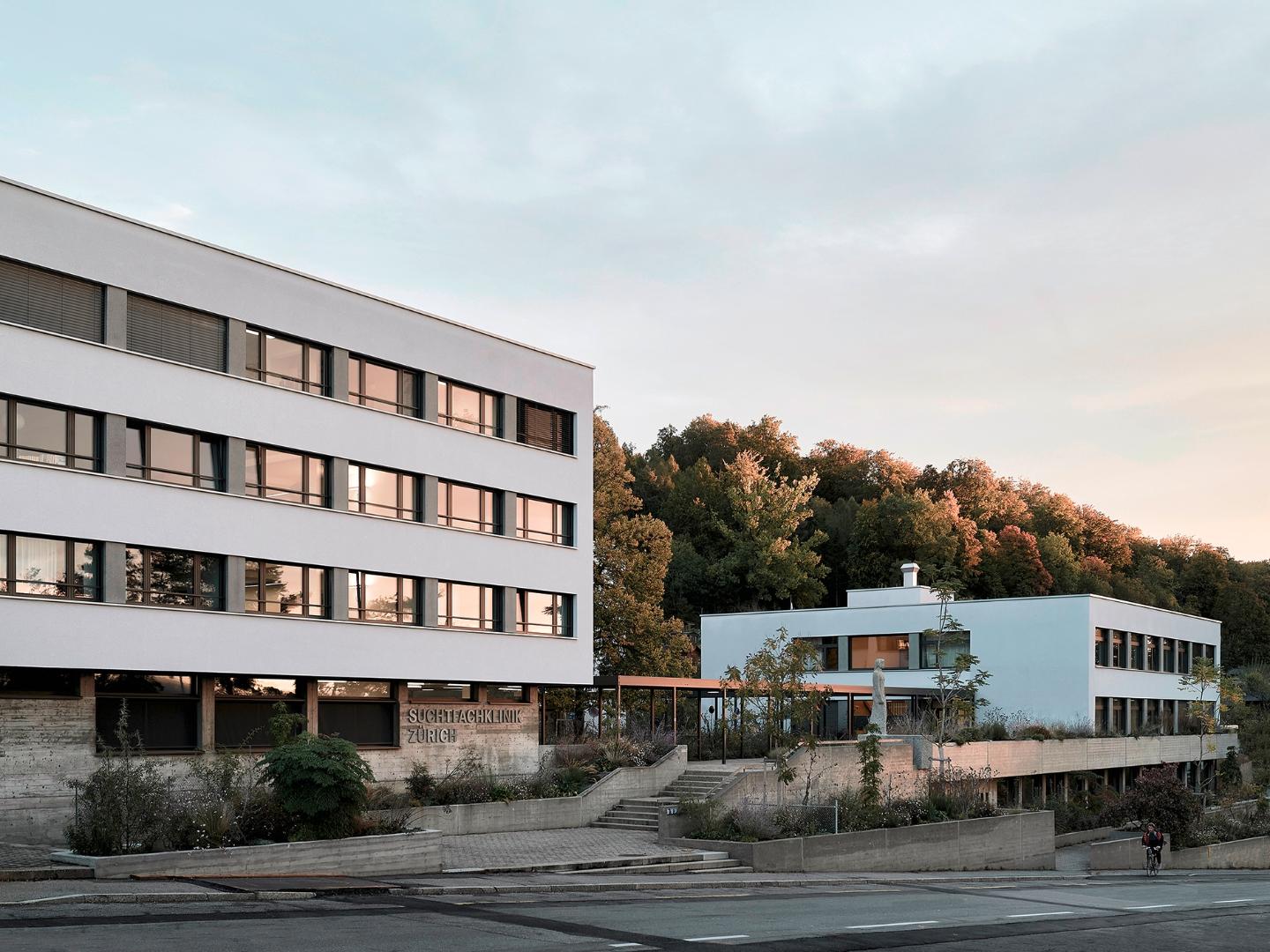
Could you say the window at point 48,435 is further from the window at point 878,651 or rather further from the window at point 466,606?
the window at point 878,651

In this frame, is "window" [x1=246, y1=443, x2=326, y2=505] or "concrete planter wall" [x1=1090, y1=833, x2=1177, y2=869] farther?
"concrete planter wall" [x1=1090, y1=833, x2=1177, y2=869]

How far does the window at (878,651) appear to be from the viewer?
63.9 metres

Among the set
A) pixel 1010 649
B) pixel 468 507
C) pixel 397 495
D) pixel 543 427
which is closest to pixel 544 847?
pixel 397 495

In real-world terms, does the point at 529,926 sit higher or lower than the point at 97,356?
lower

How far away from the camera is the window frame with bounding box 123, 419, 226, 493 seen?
30453 mm

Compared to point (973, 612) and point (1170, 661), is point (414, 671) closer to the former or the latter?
point (973, 612)

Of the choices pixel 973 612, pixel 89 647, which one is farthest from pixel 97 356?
pixel 973 612

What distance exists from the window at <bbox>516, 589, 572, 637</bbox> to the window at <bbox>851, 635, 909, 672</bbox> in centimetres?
2583

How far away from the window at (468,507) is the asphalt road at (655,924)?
15565 millimetres

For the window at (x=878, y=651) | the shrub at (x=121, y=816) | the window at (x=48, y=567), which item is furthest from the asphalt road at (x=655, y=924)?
the window at (x=878, y=651)

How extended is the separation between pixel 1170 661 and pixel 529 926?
2444 inches

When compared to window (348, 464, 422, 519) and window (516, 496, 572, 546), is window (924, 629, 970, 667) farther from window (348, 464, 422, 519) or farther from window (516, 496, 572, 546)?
window (348, 464, 422, 519)

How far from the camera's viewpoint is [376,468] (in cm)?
3659

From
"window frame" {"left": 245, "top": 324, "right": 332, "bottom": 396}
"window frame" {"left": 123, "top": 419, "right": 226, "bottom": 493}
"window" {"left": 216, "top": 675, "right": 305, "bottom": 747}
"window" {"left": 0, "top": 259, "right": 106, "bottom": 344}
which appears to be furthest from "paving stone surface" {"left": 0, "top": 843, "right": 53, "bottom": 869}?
"window frame" {"left": 245, "top": 324, "right": 332, "bottom": 396}
